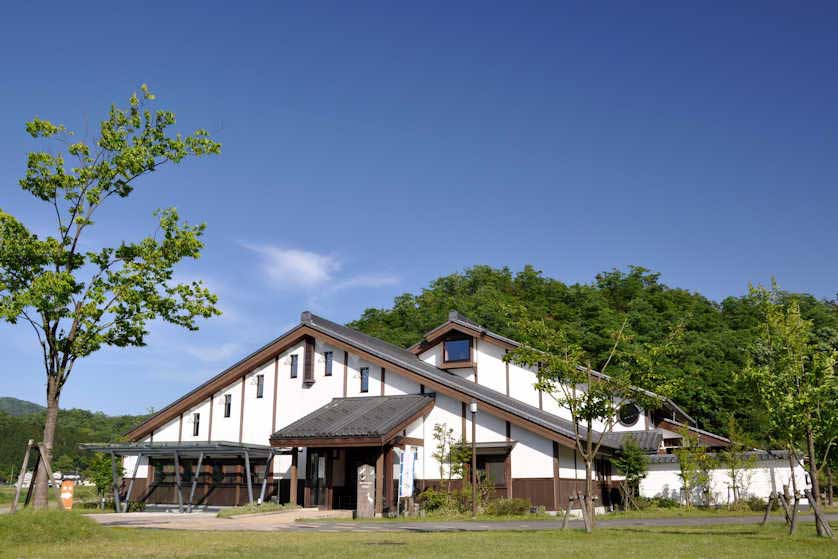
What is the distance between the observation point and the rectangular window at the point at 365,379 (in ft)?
106

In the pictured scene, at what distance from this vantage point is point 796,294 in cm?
6806

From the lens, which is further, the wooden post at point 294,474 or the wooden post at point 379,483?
the wooden post at point 294,474

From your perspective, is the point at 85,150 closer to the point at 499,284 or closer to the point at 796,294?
the point at 499,284

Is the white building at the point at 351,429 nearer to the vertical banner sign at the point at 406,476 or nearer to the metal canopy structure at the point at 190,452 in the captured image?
the metal canopy structure at the point at 190,452

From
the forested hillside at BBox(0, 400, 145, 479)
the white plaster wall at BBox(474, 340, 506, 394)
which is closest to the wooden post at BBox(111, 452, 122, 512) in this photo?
the white plaster wall at BBox(474, 340, 506, 394)

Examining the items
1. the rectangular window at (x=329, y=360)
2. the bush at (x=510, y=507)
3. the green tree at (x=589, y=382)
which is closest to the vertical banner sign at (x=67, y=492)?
the rectangular window at (x=329, y=360)

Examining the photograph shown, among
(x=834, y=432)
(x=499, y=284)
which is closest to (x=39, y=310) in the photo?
(x=834, y=432)

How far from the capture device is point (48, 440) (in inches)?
742

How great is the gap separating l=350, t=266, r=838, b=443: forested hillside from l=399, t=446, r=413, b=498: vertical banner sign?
21.0 meters

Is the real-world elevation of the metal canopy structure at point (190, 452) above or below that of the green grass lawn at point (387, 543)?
above

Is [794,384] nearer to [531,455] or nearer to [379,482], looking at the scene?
[531,455]

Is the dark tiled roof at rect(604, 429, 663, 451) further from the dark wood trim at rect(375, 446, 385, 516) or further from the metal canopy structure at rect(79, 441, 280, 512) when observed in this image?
the metal canopy structure at rect(79, 441, 280, 512)

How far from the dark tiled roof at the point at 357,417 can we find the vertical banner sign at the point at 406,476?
126 cm

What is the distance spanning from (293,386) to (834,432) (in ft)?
74.6
